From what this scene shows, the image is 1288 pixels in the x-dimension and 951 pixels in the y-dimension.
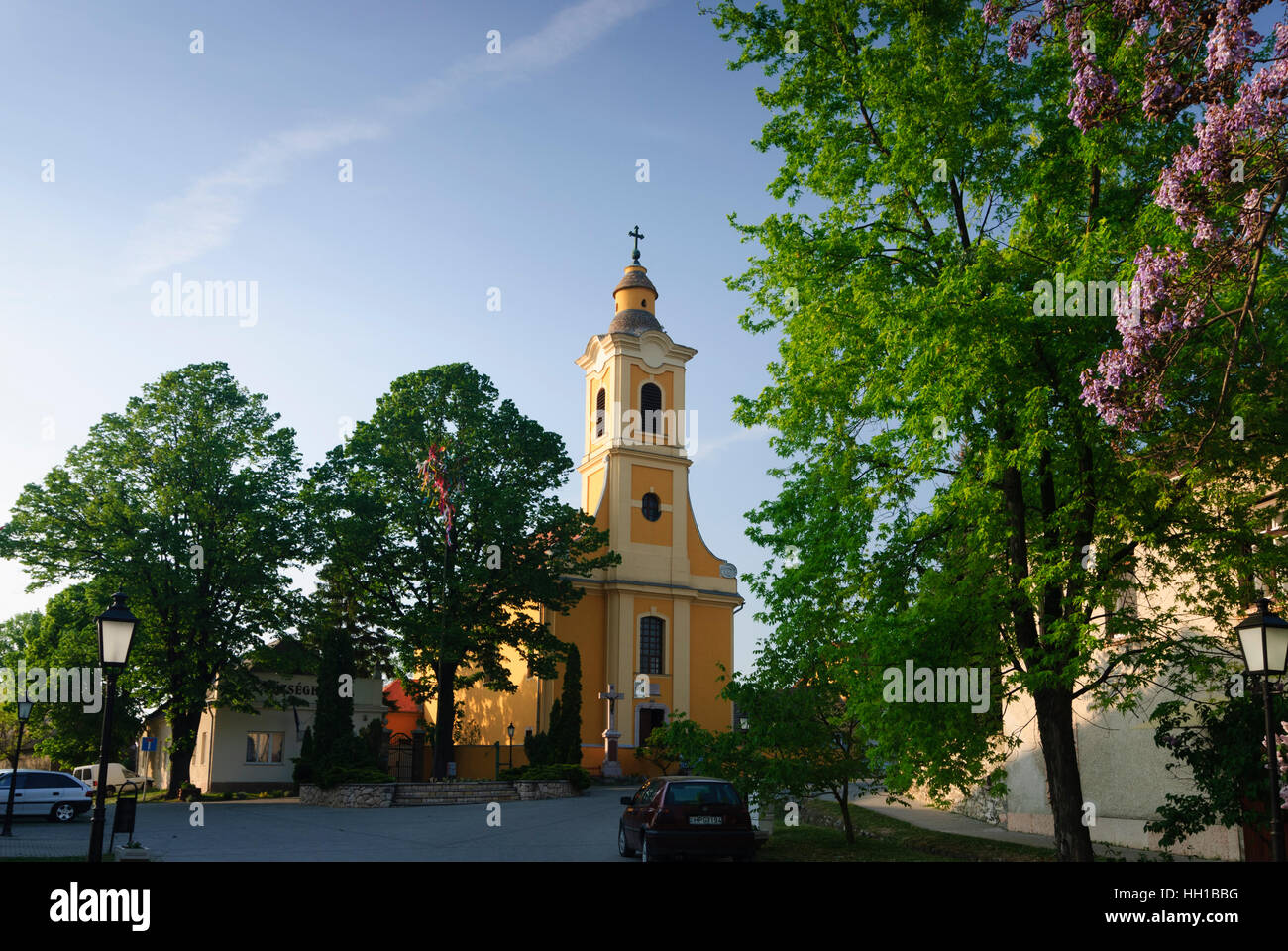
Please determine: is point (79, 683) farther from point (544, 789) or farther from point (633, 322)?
point (633, 322)

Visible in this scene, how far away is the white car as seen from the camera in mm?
23891

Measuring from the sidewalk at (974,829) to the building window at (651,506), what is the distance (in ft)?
60.0

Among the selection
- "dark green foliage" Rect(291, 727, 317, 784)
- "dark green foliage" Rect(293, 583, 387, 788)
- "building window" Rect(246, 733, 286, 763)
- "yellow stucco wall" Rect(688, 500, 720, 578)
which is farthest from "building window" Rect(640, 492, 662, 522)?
"dark green foliage" Rect(291, 727, 317, 784)

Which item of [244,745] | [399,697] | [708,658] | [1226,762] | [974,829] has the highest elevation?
[1226,762]

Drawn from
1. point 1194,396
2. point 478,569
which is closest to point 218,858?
point 1194,396

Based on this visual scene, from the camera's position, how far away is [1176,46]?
7969mm

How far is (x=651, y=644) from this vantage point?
44.1m

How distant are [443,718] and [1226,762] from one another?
26.0 meters

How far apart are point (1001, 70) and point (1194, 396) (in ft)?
18.4

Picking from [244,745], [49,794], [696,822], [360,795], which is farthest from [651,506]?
[696,822]

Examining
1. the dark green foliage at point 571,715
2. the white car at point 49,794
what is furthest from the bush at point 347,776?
the dark green foliage at point 571,715

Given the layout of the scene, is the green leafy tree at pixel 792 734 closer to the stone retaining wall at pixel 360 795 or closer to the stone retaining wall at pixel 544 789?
the stone retaining wall at pixel 360 795

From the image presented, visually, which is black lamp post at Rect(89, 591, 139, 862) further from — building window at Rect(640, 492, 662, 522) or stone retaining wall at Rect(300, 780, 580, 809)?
building window at Rect(640, 492, 662, 522)
